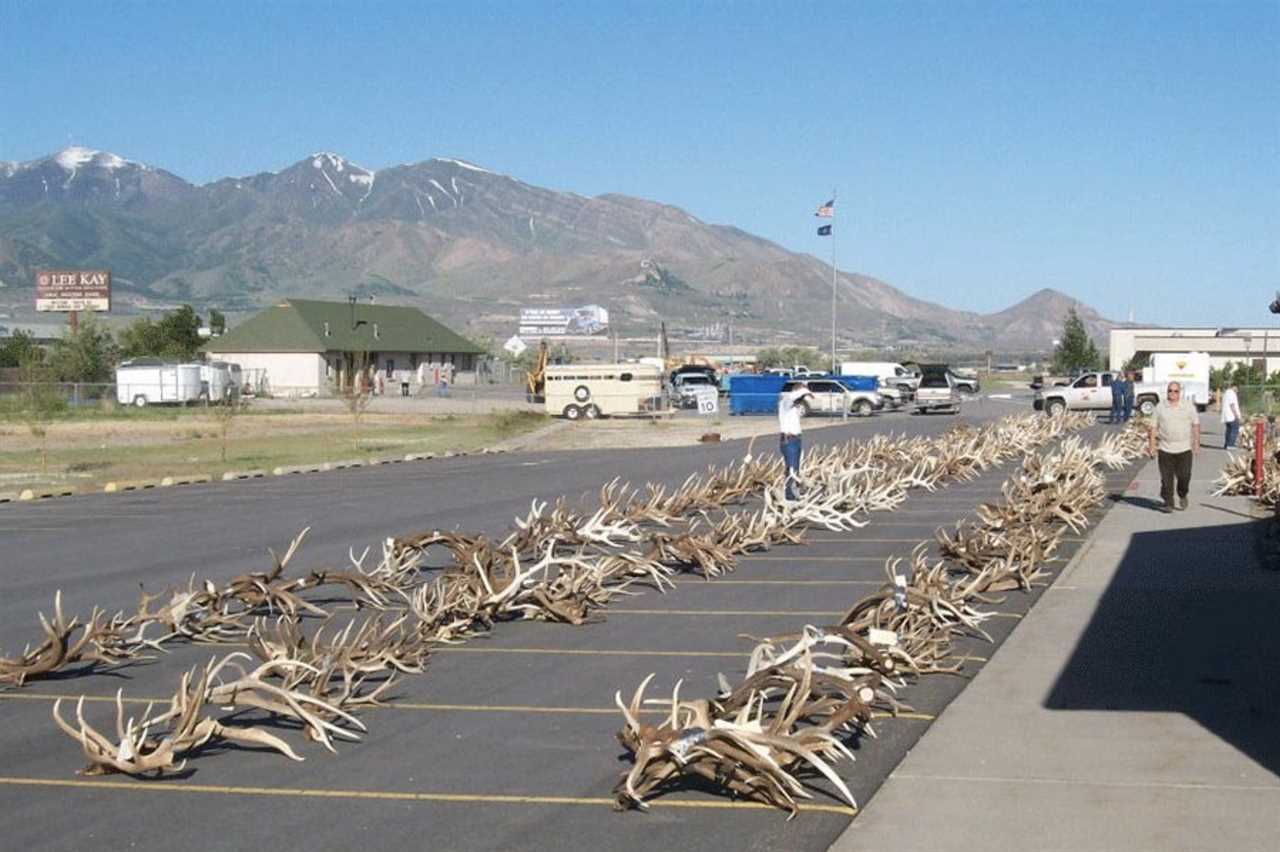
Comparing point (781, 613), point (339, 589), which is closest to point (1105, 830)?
point (781, 613)

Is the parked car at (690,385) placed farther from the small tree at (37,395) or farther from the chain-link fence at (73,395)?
the small tree at (37,395)

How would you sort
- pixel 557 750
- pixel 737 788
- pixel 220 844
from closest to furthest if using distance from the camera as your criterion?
1. pixel 220 844
2. pixel 737 788
3. pixel 557 750

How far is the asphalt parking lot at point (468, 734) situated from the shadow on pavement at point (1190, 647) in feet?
3.05

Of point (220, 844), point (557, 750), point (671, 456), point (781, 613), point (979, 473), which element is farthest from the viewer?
point (671, 456)

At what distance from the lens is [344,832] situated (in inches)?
339

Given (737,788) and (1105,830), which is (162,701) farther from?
(1105,830)

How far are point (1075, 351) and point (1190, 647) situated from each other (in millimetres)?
102743

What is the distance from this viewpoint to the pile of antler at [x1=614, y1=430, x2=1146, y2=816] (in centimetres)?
895

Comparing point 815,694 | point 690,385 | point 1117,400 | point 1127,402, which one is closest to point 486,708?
point 815,694

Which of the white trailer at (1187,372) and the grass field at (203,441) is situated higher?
the white trailer at (1187,372)

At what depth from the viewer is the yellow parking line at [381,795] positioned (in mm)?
9000

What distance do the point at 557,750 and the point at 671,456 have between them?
32.2 m

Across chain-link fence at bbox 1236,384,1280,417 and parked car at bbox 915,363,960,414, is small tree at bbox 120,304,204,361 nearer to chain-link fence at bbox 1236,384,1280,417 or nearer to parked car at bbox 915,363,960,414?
parked car at bbox 915,363,960,414

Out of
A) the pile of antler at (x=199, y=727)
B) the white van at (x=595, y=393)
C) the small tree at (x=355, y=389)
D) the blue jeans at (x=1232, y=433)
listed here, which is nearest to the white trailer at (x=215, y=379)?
the small tree at (x=355, y=389)
